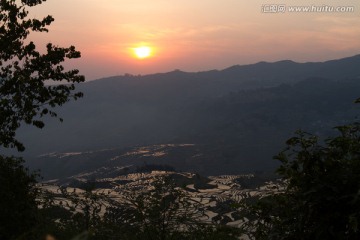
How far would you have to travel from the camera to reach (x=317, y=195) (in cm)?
867

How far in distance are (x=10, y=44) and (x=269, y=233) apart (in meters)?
18.0

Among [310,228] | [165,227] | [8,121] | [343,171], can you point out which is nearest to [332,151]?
[343,171]

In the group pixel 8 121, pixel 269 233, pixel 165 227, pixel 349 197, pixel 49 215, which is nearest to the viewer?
pixel 349 197

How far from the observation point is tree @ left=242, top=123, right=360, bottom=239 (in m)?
8.43

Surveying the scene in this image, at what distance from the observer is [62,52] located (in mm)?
23219

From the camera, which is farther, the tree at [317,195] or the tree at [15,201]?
the tree at [15,201]

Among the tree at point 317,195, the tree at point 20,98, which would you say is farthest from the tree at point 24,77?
the tree at point 317,195

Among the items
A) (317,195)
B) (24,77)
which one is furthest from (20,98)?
(317,195)

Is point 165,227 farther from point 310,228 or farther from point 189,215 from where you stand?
point 310,228

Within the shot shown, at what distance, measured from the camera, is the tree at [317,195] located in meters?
8.43

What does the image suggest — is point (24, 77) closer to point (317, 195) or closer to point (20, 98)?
point (20, 98)

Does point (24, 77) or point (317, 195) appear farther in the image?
point (24, 77)

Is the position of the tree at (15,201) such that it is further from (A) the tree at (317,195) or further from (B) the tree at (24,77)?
(A) the tree at (317,195)

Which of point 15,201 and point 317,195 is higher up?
point 317,195
